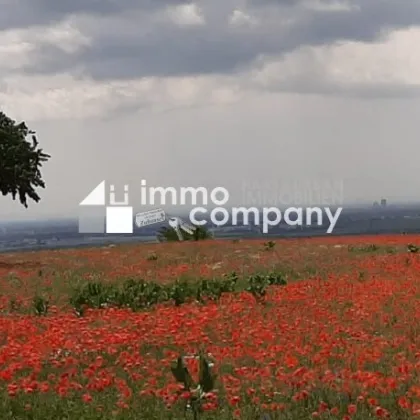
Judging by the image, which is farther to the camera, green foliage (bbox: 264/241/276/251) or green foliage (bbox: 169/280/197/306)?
green foliage (bbox: 264/241/276/251)

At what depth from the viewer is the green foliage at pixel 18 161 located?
26.9 meters

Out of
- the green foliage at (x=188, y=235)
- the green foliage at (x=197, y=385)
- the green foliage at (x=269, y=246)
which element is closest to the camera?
the green foliage at (x=197, y=385)

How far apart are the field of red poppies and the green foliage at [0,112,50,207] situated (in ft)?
29.4

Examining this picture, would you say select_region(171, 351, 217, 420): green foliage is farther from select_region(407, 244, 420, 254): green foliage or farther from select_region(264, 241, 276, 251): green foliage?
select_region(264, 241, 276, 251): green foliage

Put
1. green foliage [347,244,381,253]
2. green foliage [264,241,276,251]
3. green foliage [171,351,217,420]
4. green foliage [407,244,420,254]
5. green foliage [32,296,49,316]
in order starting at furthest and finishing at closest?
green foliage [264,241,276,251], green foliage [347,244,381,253], green foliage [407,244,420,254], green foliage [32,296,49,316], green foliage [171,351,217,420]

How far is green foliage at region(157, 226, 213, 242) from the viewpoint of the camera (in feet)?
116

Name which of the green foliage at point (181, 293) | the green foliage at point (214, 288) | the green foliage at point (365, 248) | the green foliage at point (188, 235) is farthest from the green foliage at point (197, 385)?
the green foliage at point (188, 235)

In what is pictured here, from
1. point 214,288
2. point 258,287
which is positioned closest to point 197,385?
point 258,287

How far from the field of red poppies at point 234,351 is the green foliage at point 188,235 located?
1649cm

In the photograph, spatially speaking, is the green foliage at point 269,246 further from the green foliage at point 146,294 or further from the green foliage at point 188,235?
the green foliage at point 146,294

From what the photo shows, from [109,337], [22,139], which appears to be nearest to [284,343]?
[109,337]

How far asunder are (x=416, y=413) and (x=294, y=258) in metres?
16.8

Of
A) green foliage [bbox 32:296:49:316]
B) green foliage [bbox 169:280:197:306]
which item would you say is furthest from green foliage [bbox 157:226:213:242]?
green foliage [bbox 32:296:49:316]

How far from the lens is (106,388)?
788 centimetres
